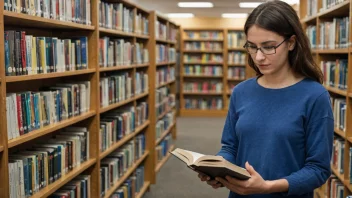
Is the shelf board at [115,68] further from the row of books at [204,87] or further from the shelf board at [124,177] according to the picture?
the row of books at [204,87]

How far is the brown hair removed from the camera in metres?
1.50

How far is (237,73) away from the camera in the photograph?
10172 mm

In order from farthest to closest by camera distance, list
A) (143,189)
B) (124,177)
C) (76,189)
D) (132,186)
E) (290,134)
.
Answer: (143,189), (132,186), (124,177), (76,189), (290,134)

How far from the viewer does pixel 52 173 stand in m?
2.42

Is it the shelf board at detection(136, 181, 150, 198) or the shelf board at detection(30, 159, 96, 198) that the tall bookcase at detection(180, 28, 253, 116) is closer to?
the shelf board at detection(136, 181, 150, 198)

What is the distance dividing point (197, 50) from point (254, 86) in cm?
862

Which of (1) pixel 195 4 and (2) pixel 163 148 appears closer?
(2) pixel 163 148

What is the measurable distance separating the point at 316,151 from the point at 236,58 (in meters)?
8.82

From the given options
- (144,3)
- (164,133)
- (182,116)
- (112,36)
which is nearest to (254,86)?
(112,36)

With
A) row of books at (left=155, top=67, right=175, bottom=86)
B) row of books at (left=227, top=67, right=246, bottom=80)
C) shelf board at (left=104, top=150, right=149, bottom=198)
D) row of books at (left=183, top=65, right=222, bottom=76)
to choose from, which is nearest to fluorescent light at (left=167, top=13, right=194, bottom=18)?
row of books at (left=183, top=65, right=222, bottom=76)

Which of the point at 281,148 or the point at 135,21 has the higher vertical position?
the point at 135,21

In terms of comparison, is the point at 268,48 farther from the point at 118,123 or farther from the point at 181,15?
the point at 181,15

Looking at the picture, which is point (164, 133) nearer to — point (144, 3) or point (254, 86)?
point (144, 3)

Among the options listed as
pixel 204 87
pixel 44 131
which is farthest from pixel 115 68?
pixel 204 87
